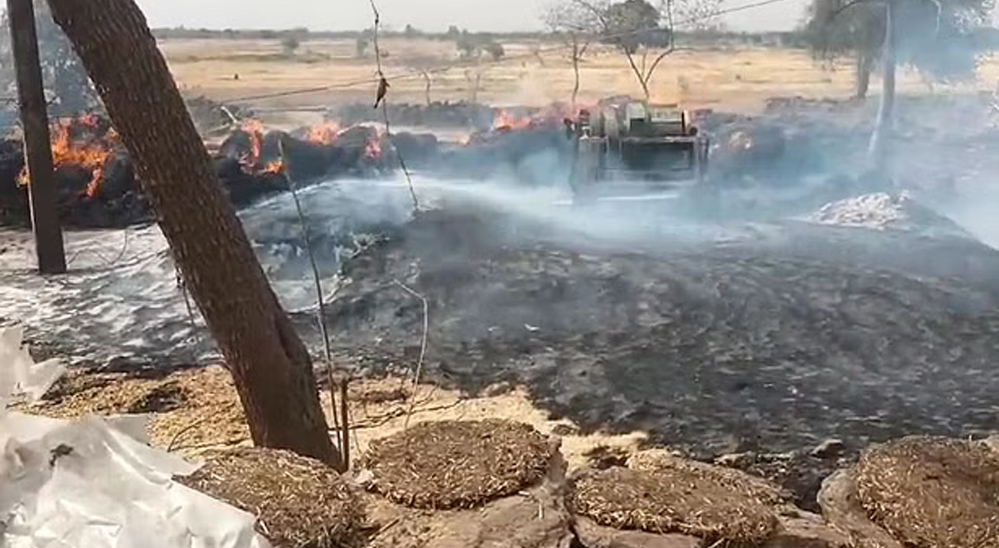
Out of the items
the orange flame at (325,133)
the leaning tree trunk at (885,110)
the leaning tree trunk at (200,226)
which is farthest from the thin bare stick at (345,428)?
the leaning tree trunk at (885,110)

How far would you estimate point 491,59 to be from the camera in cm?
235

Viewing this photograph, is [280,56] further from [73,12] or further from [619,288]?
[619,288]

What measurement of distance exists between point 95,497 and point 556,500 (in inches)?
20.6

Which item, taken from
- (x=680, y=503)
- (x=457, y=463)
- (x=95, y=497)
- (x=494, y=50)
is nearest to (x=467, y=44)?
(x=494, y=50)

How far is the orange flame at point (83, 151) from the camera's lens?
240 centimetres

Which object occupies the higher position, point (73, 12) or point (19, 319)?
point (73, 12)

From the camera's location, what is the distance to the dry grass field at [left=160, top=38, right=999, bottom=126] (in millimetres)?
2316

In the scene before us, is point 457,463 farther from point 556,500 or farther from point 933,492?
point 933,492

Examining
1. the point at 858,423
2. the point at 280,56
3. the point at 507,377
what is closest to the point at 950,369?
the point at 858,423

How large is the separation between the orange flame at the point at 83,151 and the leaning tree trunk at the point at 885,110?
1.74 meters

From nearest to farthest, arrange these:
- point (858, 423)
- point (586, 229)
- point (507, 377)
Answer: point (858, 423) < point (507, 377) < point (586, 229)

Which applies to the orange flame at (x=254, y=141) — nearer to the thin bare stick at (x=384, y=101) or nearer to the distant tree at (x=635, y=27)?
the thin bare stick at (x=384, y=101)

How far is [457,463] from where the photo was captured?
1259mm

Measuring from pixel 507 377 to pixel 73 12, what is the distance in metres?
1.10
